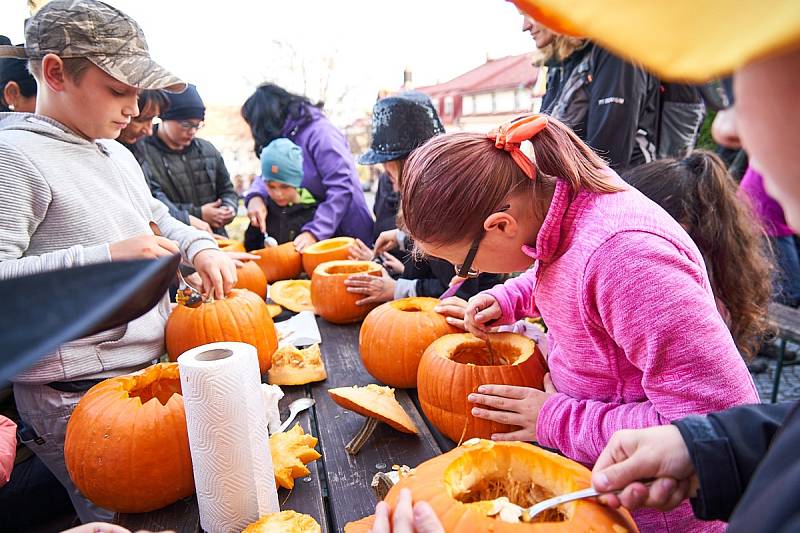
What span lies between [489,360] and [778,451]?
114 cm

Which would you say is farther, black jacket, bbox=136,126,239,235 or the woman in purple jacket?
black jacket, bbox=136,126,239,235

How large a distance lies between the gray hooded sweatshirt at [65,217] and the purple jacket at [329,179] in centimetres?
205

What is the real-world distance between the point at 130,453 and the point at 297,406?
529 mm

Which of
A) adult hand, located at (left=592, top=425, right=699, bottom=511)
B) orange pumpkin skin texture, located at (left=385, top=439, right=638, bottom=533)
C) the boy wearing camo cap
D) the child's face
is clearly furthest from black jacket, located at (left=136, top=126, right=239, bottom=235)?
adult hand, located at (left=592, top=425, right=699, bottom=511)

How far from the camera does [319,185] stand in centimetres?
410

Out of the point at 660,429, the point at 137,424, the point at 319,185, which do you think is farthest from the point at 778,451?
the point at 319,185

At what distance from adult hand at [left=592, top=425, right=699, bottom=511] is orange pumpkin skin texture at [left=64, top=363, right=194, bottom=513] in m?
1.02

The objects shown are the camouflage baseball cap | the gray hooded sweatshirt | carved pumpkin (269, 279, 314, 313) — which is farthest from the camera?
carved pumpkin (269, 279, 314, 313)

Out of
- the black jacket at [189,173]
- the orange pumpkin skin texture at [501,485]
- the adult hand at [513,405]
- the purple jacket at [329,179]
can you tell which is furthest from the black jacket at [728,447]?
the black jacket at [189,173]

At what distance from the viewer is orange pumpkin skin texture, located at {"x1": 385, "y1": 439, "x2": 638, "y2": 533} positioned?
2.74ft

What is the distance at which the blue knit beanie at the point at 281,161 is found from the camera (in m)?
3.73

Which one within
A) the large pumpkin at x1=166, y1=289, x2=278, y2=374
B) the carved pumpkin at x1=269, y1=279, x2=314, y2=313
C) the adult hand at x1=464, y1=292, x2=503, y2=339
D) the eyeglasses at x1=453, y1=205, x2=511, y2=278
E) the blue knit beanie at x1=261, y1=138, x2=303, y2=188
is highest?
the blue knit beanie at x1=261, y1=138, x2=303, y2=188

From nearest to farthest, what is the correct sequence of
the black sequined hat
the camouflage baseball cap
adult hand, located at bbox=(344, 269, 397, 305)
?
the camouflage baseball cap, adult hand, located at bbox=(344, 269, 397, 305), the black sequined hat

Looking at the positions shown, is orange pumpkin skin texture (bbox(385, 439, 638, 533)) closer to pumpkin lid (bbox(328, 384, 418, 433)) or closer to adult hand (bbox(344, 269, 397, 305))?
pumpkin lid (bbox(328, 384, 418, 433))
